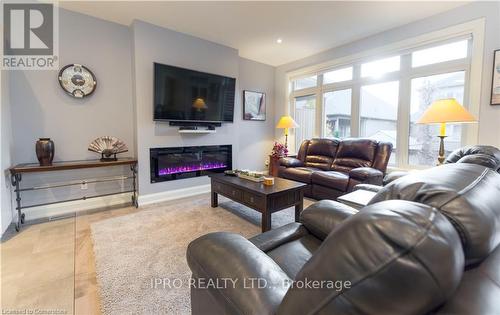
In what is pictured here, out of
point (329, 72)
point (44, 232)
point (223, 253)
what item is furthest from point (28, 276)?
point (329, 72)

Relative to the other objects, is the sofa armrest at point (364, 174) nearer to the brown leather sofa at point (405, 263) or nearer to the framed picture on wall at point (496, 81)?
the framed picture on wall at point (496, 81)

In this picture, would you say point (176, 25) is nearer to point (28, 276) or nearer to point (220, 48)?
point (220, 48)

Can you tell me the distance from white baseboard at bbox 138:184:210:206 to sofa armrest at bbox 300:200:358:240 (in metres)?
2.74

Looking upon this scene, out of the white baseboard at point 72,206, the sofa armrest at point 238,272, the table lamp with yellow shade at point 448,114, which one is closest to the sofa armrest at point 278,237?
the sofa armrest at point 238,272

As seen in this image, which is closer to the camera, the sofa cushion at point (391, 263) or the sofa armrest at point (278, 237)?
the sofa cushion at point (391, 263)

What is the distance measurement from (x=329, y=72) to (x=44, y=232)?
16.4 ft

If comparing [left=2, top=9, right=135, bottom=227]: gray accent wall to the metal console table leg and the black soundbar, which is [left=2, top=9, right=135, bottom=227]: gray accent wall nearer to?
the metal console table leg

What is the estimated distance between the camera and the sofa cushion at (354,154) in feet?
11.6

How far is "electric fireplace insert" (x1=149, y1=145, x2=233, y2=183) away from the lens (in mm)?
3608

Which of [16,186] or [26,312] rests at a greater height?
[16,186]

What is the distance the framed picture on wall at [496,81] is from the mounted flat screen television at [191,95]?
11.8 feet

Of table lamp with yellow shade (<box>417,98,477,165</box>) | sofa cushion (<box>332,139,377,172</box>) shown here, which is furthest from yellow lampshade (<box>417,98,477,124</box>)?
sofa cushion (<box>332,139,377,172</box>)

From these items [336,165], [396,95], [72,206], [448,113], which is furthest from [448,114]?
[72,206]

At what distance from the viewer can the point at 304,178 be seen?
3541 mm
